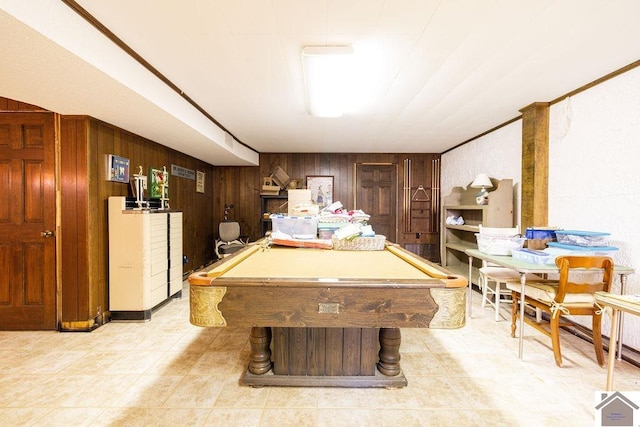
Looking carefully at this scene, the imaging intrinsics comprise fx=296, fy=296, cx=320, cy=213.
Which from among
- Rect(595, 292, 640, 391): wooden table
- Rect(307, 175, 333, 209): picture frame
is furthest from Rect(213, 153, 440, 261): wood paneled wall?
Rect(595, 292, 640, 391): wooden table

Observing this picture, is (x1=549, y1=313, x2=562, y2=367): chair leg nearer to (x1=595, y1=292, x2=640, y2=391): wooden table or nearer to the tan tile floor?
the tan tile floor

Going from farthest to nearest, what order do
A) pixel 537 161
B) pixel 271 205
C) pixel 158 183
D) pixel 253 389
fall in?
1. pixel 271 205
2. pixel 158 183
3. pixel 537 161
4. pixel 253 389

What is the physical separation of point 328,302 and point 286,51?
1955 mm

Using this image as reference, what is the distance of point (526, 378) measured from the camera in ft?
7.41

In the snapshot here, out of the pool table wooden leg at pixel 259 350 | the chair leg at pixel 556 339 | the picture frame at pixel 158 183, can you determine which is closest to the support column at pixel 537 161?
the chair leg at pixel 556 339

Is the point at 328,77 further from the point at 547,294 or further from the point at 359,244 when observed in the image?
the point at 547,294

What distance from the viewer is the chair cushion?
2422mm

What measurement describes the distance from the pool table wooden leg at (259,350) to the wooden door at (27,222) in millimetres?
2567

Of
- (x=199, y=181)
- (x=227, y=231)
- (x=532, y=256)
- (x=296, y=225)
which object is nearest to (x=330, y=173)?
(x=227, y=231)

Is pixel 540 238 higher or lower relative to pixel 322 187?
lower

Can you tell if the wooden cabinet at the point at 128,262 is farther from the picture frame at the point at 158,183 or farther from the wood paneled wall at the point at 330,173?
the wood paneled wall at the point at 330,173

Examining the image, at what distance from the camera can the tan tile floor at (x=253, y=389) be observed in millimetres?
1831

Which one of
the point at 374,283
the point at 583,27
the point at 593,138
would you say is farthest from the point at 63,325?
the point at 593,138

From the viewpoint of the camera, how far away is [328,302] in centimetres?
151
